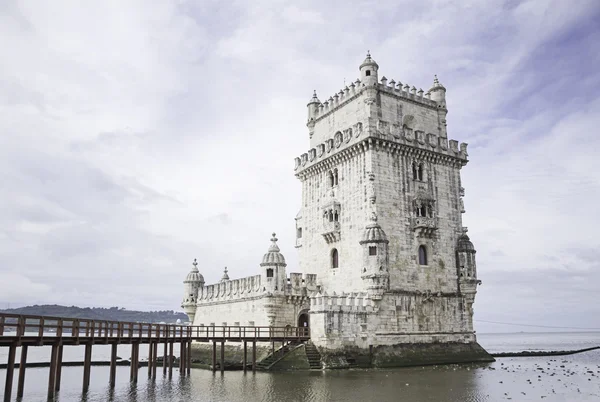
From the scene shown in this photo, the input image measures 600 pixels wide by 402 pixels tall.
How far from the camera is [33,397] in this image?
2672 centimetres

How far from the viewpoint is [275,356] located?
3769 centimetres

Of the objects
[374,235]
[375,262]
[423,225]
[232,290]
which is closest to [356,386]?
[375,262]

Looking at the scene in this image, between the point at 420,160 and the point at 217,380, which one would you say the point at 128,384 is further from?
the point at 420,160

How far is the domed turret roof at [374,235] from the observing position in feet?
124

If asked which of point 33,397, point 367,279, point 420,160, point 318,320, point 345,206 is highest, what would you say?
point 420,160

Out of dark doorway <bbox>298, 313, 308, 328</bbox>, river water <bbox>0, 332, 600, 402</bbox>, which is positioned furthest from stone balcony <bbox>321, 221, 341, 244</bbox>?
river water <bbox>0, 332, 600, 402</bbox>

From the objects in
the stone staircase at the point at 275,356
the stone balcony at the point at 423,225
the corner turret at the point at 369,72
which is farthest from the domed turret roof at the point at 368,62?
the stone staircase at the point at 275,356

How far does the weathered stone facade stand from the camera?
123 feet

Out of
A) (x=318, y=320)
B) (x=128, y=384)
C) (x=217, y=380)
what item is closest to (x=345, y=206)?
(x=318, y=320)

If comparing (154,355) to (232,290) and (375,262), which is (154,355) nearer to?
(232,290)

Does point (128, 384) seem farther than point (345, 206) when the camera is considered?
No

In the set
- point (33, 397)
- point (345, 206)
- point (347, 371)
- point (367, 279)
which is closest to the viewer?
point (33, 397)

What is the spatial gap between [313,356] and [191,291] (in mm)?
22593

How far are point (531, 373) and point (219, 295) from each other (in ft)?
86.0
